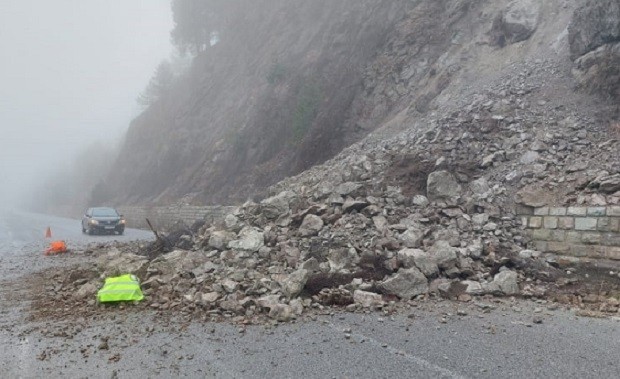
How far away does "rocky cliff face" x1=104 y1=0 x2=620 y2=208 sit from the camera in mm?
10727

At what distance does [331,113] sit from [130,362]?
53.5 feet

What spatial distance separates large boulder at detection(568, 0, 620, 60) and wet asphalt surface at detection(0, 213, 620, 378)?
7.87m

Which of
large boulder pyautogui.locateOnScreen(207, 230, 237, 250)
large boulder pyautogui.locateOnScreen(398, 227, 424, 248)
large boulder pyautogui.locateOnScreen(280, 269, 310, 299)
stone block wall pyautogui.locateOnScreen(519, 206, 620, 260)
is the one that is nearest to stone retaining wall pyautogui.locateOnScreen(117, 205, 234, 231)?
large boulder pyautogui.locateOnScreen(207, 230, 237, 250)

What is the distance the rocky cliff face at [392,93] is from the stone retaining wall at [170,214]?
149 cm

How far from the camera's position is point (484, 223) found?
8.85m

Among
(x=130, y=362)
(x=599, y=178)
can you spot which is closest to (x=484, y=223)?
(x=599, y=178)

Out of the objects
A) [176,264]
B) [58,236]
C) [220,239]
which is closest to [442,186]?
[220,239]

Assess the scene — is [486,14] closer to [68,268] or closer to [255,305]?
[255,305]

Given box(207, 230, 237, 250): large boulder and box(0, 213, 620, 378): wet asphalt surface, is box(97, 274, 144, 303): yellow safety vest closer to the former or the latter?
box(0, 213, 620, 378): wet asphalt surface

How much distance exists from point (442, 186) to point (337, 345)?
5664 mm

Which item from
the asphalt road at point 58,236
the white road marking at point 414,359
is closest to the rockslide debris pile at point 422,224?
the white road marking at point 414,359

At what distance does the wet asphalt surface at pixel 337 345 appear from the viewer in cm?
475

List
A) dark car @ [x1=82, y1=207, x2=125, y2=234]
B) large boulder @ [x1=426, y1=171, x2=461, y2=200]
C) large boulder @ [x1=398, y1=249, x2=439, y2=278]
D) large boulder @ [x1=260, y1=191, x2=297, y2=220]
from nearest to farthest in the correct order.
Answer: large boulder @ [x1=398, y1=249, x2=439, y2=278], large boulder @ [x1=426, y1=171, x2=461, y2=200], large boulder @ [x1=260, y1=191, x2=297, y2=220], dark car @ [x1=82, y1=207, x2=125, y2=234]

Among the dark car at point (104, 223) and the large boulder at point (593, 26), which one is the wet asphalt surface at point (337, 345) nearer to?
the large boulder at point (593, 26)
